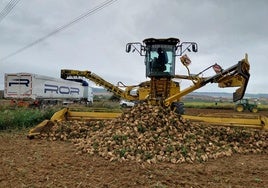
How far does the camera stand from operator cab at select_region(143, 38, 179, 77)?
529 inches

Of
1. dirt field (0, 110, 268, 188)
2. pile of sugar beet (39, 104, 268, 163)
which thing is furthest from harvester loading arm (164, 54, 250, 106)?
dirt field (0, 110, 268, 188)

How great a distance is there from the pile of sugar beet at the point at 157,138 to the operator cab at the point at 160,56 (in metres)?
3.75

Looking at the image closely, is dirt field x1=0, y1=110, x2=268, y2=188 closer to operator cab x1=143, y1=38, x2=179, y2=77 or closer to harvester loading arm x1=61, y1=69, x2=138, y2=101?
operator cab x1=143, y1=38, x2=179, y2=77

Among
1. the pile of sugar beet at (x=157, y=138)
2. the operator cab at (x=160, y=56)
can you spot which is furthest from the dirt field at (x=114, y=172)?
the operator cab at (x=160, y=56)

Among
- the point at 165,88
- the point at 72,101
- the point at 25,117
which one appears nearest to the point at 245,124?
the point at 165,88

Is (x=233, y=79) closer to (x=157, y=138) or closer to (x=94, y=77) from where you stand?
(x=157, y=138)

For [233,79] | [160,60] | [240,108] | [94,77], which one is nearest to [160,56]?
[160,60]

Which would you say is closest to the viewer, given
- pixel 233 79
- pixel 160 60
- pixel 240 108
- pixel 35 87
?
pixel 233 79

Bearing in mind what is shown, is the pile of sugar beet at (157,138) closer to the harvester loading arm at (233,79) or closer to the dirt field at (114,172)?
the dirt field at (114,172)

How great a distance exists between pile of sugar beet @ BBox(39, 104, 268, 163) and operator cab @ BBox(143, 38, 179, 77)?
375 centimetres

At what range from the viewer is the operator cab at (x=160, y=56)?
44.1ft

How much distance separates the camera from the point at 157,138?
324 inches

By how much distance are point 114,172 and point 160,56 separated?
26.2 feet

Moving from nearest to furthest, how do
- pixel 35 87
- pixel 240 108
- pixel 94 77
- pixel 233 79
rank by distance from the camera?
pixel 233 79 → pixel 94 77 → pixel 35 87 → pixel 240 108
